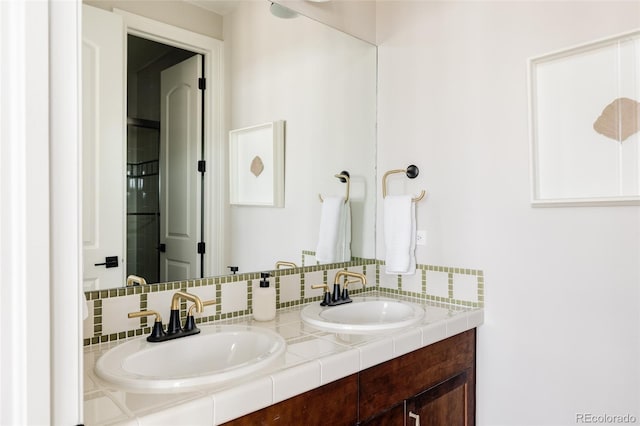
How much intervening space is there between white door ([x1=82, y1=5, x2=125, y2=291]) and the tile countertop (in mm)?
263

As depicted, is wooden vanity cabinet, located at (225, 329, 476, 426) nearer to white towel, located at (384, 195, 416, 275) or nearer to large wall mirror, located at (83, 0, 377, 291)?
white towel, located at (384, 195, 416, 275)

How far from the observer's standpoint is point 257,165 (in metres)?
1.73

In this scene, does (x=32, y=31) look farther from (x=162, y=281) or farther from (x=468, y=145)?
(x=468, y=145)

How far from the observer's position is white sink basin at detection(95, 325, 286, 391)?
38.3 inches

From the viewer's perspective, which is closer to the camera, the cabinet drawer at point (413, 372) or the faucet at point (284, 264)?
the cabinet drawer at point (413, 372)

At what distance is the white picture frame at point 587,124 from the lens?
1353 millimetres

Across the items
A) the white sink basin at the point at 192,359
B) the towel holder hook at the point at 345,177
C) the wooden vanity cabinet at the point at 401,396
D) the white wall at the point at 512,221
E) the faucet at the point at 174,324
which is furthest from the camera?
the towel holder hook at the point at 345,177

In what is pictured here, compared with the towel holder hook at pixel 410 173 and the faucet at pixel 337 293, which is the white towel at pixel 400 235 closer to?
the towel holder hook at pixel 410 173

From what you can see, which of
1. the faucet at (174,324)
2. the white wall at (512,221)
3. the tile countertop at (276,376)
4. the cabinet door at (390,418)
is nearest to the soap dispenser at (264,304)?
the tile countertop at (276,376)

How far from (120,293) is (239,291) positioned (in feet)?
1.38

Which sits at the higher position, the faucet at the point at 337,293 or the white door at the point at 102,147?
the white door at the point at 102,147

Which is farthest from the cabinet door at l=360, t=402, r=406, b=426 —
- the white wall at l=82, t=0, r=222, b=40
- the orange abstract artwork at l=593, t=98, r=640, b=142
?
the white wall at l=82, t=0, r=222, b=40

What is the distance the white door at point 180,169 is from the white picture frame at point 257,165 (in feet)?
0.47

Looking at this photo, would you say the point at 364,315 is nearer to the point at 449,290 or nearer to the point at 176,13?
the point at 449,290
